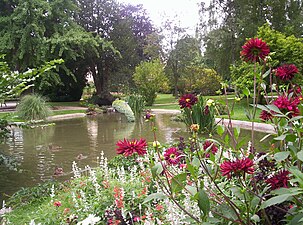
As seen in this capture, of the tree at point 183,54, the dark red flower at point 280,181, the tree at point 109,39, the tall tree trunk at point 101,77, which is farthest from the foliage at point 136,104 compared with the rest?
the dark red flower at point 280,181

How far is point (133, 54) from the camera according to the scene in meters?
21.2

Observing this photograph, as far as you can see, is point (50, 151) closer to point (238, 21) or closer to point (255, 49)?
point (255, 49)

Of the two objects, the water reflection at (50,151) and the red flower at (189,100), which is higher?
the red flower at (189,100)

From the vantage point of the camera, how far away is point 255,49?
1336 millimetres

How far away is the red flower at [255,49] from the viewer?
1321 mm

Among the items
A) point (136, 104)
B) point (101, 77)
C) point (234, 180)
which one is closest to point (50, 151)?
point (234, 180)

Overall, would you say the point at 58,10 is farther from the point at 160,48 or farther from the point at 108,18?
the point at 160,48

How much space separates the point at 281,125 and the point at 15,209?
2355 mm

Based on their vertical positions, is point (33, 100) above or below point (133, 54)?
below

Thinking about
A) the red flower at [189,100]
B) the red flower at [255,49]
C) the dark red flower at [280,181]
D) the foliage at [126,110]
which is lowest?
the foliage at [126,110]

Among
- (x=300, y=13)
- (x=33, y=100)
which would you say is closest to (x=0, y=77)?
(x=33, y=100)

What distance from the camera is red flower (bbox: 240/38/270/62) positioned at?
4.33ft

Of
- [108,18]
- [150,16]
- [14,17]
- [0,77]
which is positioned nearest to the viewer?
[0,77]

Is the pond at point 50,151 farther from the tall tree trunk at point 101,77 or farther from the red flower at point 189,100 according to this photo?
the tall tree trunk at point 101,77
